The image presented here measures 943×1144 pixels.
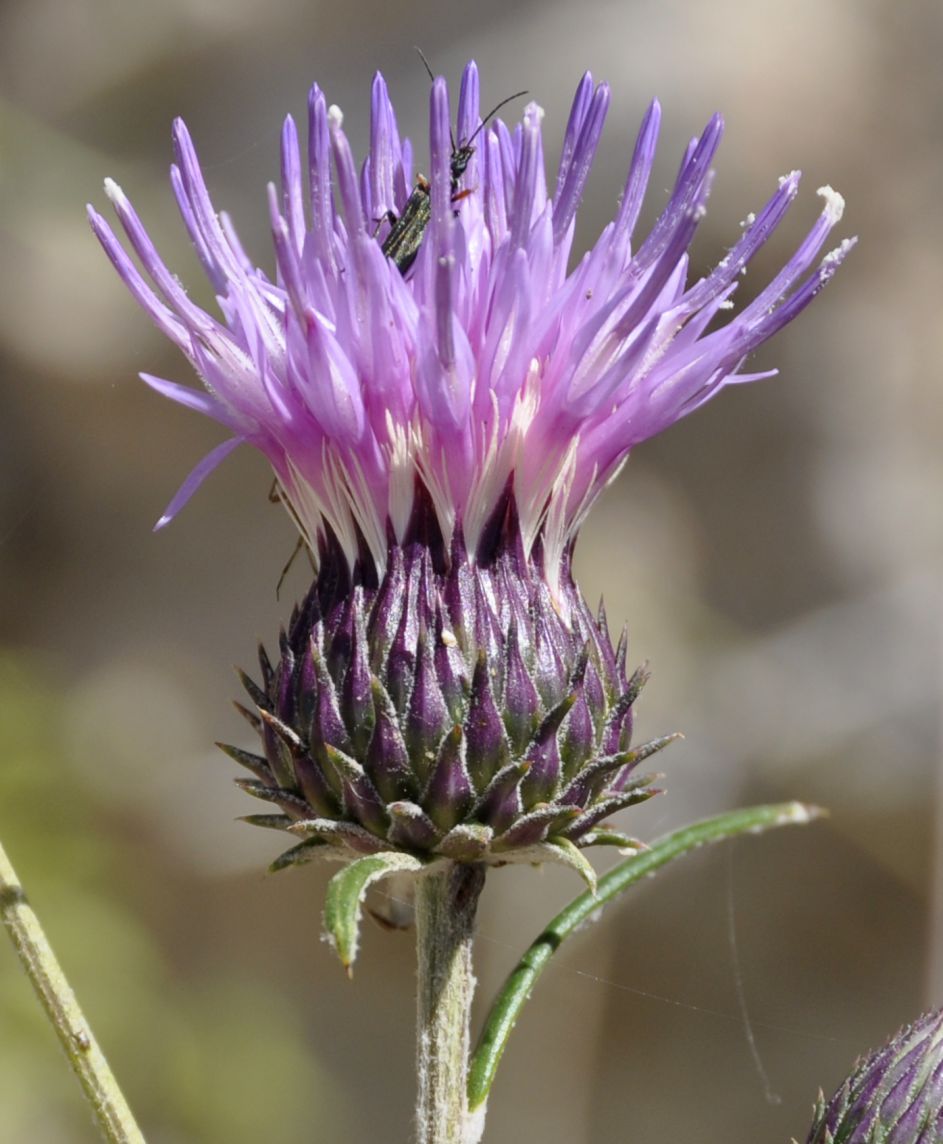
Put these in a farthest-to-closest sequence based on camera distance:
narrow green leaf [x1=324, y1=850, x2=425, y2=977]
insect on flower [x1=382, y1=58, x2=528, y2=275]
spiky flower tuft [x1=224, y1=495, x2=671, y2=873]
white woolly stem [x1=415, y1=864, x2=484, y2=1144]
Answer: insect on flower [x1=382, y1=58, x2=528, y2=275] → white woolly stem [x1=415, y1=864, x2=484, y2=1144] → spiky flower tuft [x1=224, y1=495, x2=671, y2=873] → narrow green leaf [x1=324, y1=850, x2=425, y2=977]

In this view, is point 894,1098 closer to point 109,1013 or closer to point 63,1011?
point 63,1011

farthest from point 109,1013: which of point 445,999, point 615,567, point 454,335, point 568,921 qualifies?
point 454,335

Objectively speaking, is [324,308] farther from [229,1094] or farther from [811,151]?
[811,151]

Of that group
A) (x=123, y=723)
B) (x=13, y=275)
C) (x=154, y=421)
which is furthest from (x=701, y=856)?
(x=13, y=275)

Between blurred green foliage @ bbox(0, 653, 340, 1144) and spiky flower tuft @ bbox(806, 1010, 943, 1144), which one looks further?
blurred green foliage @ bbox(0, 653, 340, 1144)

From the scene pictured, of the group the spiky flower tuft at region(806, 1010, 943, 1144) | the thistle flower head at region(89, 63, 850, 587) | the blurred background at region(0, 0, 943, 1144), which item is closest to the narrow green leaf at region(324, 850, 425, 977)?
the thistle flower head at region(89, 63, 850, 587)

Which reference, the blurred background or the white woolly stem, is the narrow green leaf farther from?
the blurred background
